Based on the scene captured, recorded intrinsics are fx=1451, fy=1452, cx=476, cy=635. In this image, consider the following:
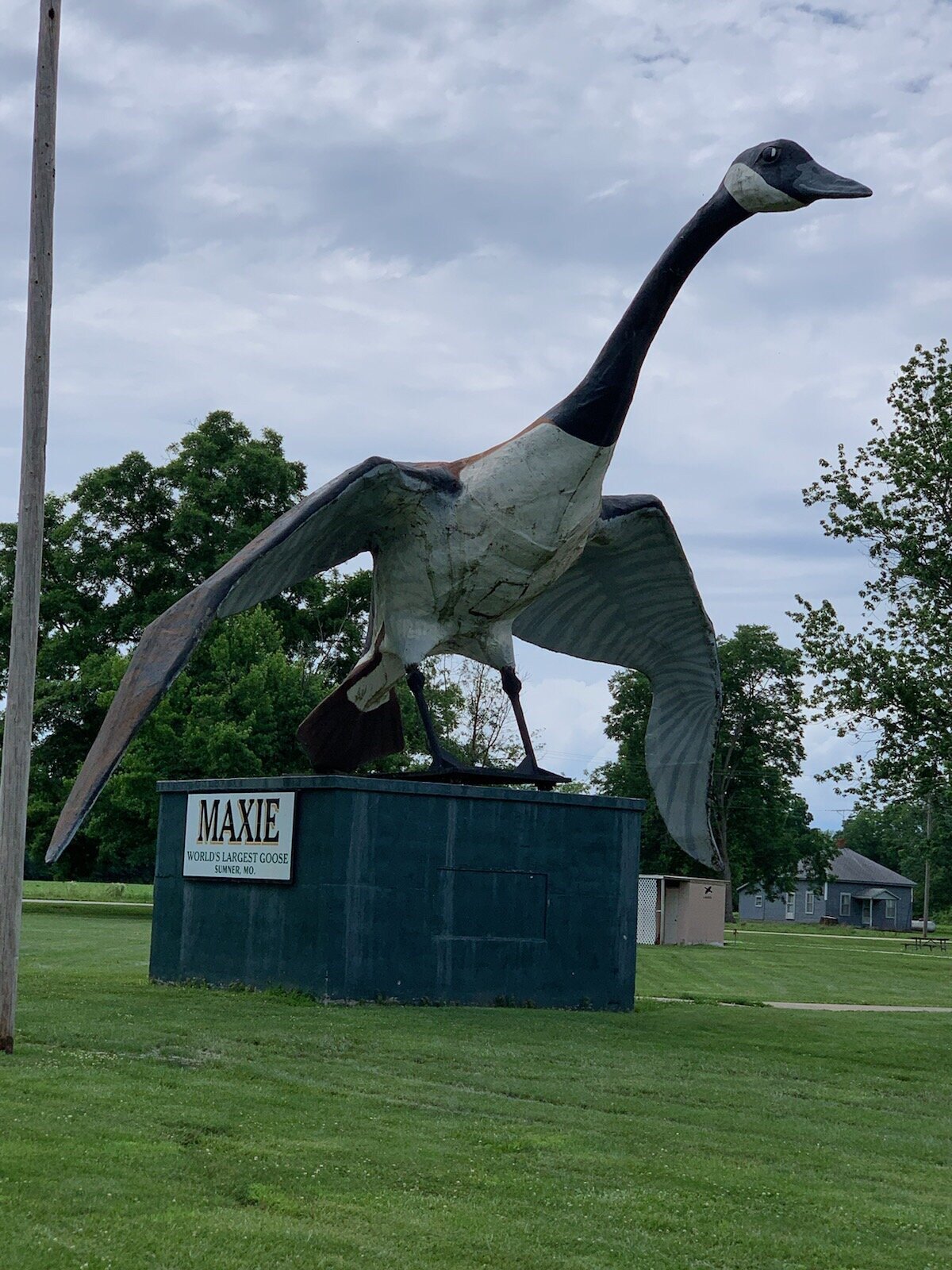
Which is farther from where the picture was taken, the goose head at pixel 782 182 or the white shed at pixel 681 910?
the white shed at pixel 681 910

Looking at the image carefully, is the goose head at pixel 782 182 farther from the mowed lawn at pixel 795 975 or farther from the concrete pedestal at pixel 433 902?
the mowed lawn at pixel 795 975

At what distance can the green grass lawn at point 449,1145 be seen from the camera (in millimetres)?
4742

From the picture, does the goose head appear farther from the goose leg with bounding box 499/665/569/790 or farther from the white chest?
the goose leg with bounding box 499/665/569/790

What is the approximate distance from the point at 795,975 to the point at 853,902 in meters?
62.5

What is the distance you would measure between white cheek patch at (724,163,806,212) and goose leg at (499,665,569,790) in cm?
405

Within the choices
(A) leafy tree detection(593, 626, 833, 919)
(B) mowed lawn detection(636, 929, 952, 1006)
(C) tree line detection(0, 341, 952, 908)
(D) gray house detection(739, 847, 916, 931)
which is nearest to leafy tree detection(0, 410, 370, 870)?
(C) tree line detection(0, 341, 952, 908)

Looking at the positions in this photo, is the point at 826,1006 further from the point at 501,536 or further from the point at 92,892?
the point at 92,892

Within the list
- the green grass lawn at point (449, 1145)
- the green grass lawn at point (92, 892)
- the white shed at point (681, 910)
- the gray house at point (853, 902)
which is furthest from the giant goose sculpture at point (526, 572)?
the gray house at point (853, 902)

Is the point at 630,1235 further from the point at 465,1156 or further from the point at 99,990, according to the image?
the point at 99,990

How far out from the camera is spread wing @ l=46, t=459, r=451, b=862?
8.17m

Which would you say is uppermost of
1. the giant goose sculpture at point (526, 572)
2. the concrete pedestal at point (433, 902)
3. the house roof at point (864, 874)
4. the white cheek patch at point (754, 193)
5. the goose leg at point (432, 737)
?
the white cheek patch at point (754, 193)

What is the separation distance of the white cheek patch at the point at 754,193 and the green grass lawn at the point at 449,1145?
5857 mm

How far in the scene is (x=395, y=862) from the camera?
38.7ft

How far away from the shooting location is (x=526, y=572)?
11.1 metres
